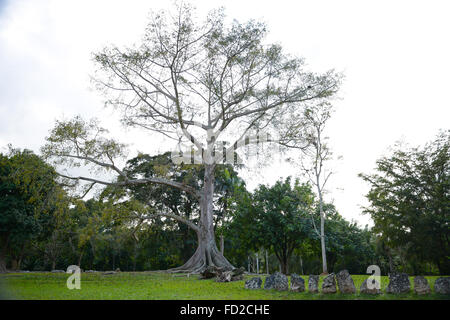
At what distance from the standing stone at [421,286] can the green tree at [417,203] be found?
29.3 ft

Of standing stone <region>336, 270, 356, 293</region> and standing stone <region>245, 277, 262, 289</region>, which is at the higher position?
standing stone <region>336, 270, 356, 293</region>

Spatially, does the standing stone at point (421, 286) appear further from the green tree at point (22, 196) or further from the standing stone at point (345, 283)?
the green tree at point (22, 196)

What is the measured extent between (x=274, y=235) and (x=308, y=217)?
2763 mm

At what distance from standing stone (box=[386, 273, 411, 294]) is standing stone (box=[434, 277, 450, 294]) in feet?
1.79

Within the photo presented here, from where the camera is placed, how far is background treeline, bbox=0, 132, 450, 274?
51.7 ft

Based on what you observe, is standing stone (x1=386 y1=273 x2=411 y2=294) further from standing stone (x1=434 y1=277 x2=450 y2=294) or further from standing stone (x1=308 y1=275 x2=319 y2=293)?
standing stone (x1=308 y1=275 x2=319 y2=293)

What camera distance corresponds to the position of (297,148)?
19.5m

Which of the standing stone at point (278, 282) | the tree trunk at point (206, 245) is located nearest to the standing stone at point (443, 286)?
the standing stone at point (278, 282)

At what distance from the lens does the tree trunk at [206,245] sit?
19484 millimetres

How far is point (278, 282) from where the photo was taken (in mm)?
9070

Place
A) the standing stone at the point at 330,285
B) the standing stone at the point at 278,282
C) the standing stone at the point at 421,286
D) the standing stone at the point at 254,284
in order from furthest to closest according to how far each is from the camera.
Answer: the standing stone at the point at 254,284 < the standing stone at the point at 278,282 < the standing stone at the point at 330,285 < the standing stone at the point at 421,286

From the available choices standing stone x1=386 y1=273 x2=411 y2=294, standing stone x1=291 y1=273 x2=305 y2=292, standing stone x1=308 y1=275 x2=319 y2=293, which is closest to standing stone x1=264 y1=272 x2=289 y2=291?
standing stone x1=291 y1=273 x2=305 y2=292

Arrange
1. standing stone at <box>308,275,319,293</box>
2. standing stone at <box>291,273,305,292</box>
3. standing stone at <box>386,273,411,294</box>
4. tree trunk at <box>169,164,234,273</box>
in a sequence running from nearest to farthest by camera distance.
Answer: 1. standing stone at <box>386,273,411,294</box>
2. standing stone at <box>308,275,319,293</box>
3. standing stone at <box>291,273,305,292</box>
4. tree trunk at <box>169,164,234,273</box>
